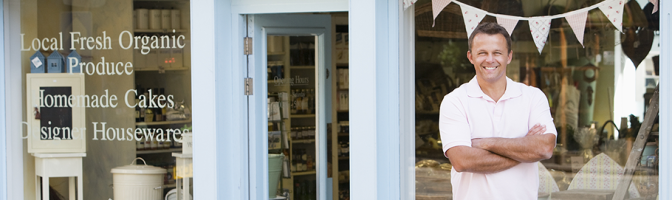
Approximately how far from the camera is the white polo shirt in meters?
2.90

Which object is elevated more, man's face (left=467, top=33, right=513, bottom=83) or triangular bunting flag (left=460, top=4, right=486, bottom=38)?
triangular bunting flag (left=460, top=4, right=486, bottom=38)

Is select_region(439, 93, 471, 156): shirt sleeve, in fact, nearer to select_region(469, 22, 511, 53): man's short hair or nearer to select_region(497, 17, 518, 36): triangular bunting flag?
Answer: select_region(469, 22, 511, 53): man's short hair

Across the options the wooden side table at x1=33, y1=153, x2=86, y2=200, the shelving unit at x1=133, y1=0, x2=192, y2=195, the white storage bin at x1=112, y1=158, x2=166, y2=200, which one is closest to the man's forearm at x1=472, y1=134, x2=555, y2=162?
the shelving unit at x1=133, y1=0, x2=192, y2=195

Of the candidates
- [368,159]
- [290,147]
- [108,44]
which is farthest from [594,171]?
[108,44]

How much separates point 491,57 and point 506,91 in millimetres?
185

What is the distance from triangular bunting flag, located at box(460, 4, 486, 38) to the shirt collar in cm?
26

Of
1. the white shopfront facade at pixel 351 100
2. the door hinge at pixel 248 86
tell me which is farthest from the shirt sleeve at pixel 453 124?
the door hinge at pixel 248 86

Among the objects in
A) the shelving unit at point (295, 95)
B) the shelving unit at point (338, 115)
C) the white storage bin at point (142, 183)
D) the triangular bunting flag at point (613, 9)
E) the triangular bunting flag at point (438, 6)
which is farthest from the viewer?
the shelving unit at point (338, 115)

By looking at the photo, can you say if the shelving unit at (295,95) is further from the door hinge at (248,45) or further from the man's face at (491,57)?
the man's face at (491,57)

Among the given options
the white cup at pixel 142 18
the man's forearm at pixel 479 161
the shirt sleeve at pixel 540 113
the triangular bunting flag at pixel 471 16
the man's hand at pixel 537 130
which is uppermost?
the white cup at pixel 142 18

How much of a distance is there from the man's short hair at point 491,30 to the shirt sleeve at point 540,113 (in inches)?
11.4

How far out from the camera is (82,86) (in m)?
3.98

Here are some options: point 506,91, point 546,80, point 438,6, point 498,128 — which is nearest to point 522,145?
point 498,128

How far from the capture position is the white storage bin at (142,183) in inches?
156
